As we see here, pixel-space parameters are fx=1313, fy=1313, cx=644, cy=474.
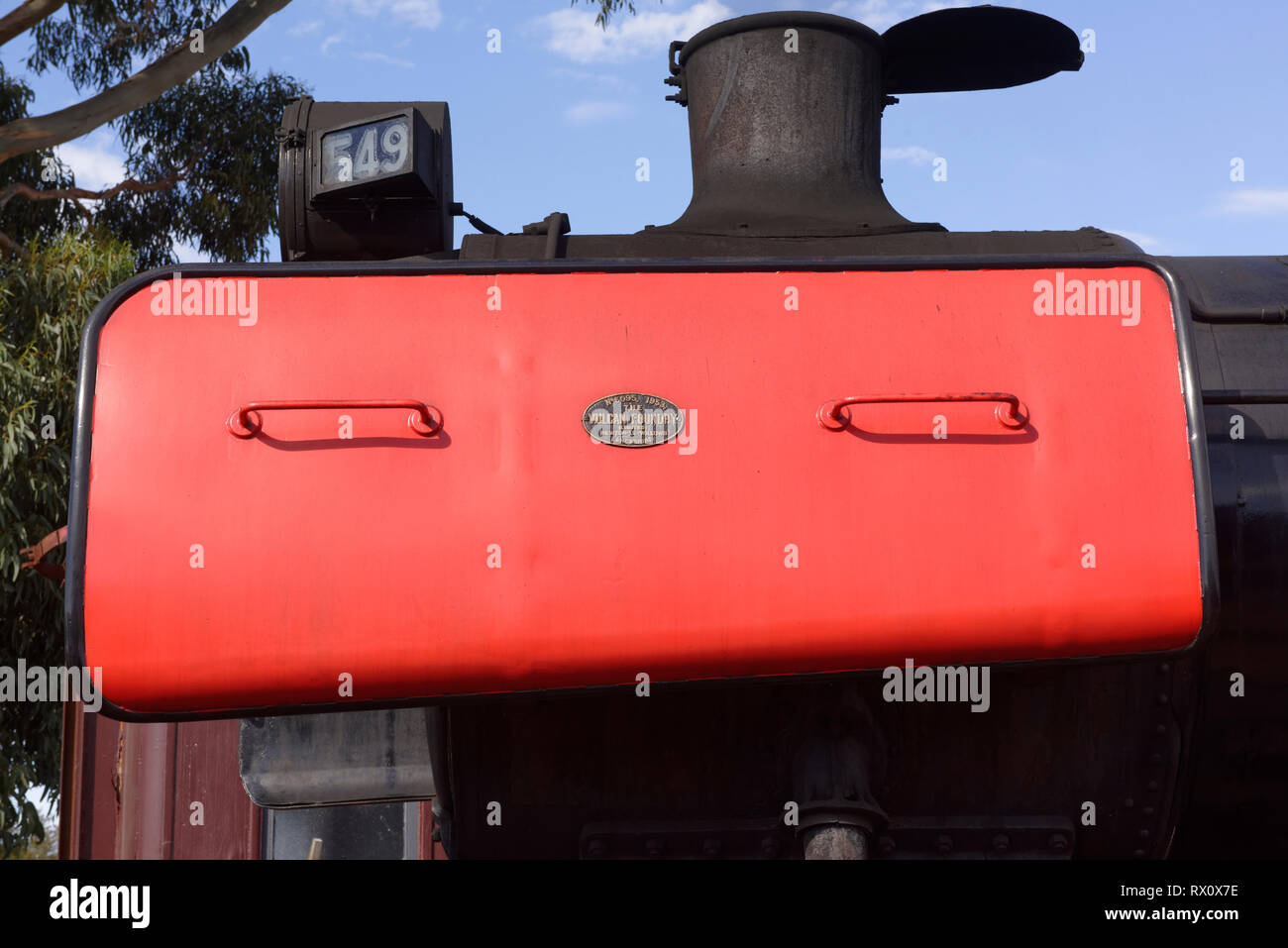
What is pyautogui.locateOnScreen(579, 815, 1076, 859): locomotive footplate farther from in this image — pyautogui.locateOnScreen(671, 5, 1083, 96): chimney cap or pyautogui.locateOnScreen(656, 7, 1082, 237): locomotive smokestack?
pyautogui.locateOnScreen(671, 5, 1083, 96): chimney cap

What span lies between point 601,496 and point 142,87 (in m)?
11.2

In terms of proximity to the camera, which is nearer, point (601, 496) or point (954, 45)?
point (601, 496)

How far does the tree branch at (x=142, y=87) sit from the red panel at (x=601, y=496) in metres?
10.5

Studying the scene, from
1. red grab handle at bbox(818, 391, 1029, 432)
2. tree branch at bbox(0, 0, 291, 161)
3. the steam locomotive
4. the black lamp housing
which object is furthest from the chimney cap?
tree branch at bbox(0, 0, 291, 161)

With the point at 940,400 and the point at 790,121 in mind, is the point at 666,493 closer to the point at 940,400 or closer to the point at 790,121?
the point at 940,400

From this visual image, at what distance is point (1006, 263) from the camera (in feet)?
8.34

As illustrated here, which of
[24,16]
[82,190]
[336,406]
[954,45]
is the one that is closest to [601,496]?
[336,406]

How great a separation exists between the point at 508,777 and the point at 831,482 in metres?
1.05

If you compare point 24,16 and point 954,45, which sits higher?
point 24,16

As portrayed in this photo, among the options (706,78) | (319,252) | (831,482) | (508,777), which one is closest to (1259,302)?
(831,482)

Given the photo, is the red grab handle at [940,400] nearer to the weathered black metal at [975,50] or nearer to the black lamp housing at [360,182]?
the black lamp housing at [360,182]

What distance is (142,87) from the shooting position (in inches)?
472

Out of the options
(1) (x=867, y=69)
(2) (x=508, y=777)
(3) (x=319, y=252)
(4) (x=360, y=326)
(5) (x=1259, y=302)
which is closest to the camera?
(4) (x=360, y=326)
